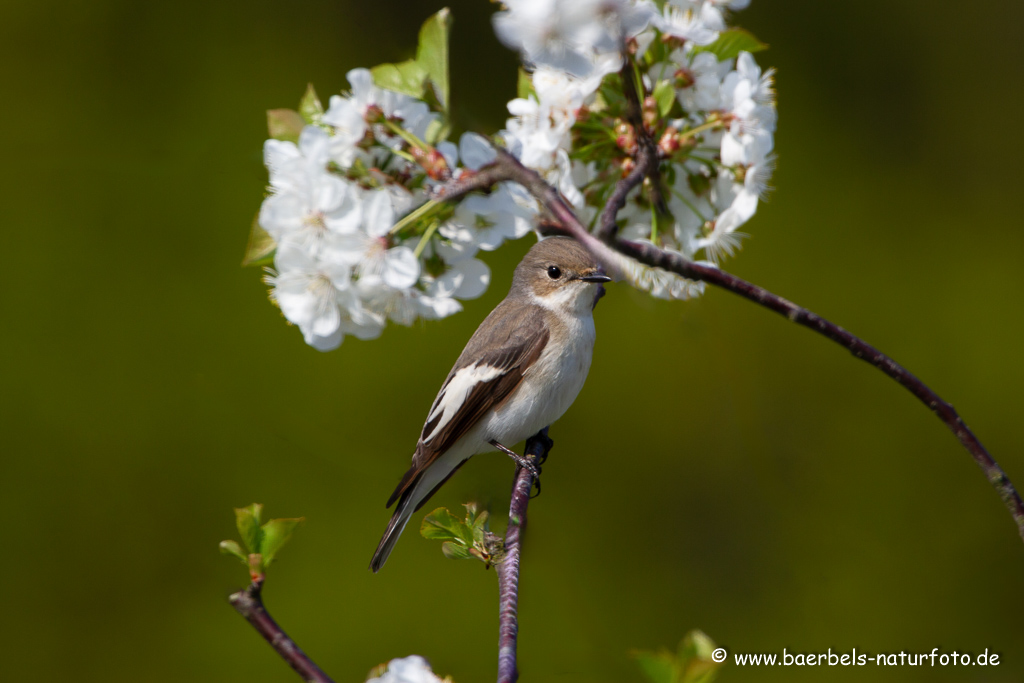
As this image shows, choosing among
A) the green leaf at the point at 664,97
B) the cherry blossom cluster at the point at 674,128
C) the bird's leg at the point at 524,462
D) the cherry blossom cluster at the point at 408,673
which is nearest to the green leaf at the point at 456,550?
the cherry blossom cluster at the point at 408,673

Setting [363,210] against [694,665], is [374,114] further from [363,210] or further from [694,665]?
[694,665]

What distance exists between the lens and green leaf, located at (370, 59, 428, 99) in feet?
3.27

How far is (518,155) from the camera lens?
3.90 feet

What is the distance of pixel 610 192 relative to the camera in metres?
1.29

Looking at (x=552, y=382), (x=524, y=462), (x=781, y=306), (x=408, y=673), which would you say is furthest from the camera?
(x=552, y=382)

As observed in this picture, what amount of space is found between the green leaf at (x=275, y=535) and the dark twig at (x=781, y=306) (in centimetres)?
49

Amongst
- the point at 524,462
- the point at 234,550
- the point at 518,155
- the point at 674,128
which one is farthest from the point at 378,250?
the point at 524,462

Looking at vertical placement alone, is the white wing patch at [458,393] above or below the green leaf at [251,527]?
above

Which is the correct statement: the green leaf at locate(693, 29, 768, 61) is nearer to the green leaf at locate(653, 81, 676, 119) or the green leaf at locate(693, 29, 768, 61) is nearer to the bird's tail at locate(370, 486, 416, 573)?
the green leaf at locate(653, 81, 676, 119)

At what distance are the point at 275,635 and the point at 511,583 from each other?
309mm

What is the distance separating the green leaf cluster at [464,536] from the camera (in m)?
1.17

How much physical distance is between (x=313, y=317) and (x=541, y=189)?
391 millimetres

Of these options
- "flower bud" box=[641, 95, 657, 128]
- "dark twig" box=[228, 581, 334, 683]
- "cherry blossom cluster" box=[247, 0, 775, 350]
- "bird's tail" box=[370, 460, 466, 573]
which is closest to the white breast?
"bird's tail" box=[370, 460, 466, 573]

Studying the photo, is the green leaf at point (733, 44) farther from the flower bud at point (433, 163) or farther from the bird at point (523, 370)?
the bird at point (523, 370)
